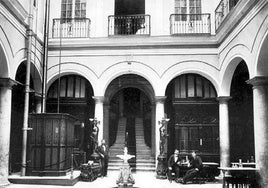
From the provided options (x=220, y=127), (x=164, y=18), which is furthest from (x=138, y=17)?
(x=220, y=127)

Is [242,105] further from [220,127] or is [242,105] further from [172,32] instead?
[172,32]

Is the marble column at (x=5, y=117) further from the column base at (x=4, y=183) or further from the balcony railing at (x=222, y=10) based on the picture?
the balcony railing at (x=222, y=10)

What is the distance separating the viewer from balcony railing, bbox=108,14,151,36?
659 inches

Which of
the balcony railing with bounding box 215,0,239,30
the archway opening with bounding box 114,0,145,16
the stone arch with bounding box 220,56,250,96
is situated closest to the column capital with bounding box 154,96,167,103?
the stone arch with bounding box 220,56,250,96

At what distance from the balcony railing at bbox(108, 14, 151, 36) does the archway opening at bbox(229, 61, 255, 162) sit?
5014 millimetres

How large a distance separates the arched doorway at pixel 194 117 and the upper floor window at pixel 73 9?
579cm

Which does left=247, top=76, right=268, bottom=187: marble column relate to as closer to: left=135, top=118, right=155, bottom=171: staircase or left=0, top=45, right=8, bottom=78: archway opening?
left=135, top=118, right=155, bottom=171: staircase

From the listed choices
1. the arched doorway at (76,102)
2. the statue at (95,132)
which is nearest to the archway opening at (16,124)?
the arched doorway at (76,102)

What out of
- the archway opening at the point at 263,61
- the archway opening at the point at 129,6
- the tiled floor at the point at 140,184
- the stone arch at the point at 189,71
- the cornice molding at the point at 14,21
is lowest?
the tiled floor at the point at 140,184

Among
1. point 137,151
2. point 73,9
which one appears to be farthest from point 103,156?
point 73,9

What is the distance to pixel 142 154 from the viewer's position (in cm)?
1834

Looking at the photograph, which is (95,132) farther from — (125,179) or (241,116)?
(241,116)

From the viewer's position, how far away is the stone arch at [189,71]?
15.7m

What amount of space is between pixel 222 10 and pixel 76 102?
8361mm
